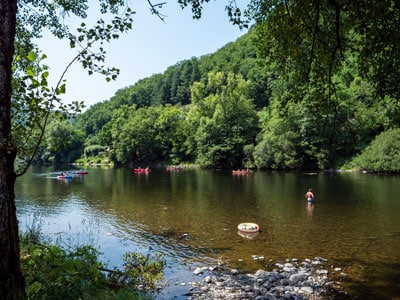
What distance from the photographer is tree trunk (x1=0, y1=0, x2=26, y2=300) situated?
3.82 m

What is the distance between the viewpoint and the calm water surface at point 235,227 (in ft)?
39.0

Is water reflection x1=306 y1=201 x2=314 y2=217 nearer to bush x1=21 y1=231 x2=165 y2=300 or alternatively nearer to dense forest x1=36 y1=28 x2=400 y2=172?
dense forest x1=36 y1=28 x2=400 y2=172

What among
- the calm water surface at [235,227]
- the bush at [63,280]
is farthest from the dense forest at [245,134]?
the bush at [63,280]

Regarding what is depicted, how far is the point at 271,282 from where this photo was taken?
32.3ft

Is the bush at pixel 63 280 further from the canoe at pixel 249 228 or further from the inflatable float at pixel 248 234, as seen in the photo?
the canoe at pixel 249 228

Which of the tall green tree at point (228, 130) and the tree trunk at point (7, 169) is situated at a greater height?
the tall green tree at point (228, 130)

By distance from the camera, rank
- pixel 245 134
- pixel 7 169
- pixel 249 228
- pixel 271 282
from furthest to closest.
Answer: pixel 245 134
pixel 249 228
pixel 271 282
pixel 7 169

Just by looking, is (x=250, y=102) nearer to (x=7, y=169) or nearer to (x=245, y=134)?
(x=245, y=134)

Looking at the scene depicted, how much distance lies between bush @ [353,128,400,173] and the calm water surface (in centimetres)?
2065

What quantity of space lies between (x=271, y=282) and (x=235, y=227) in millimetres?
7756

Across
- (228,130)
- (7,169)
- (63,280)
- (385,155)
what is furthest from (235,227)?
(228,130)

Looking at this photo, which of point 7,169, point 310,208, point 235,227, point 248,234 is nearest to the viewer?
point 7,169

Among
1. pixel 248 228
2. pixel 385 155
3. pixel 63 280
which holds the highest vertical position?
pixel 385 155

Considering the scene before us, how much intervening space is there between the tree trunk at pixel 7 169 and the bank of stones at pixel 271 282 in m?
6.14
